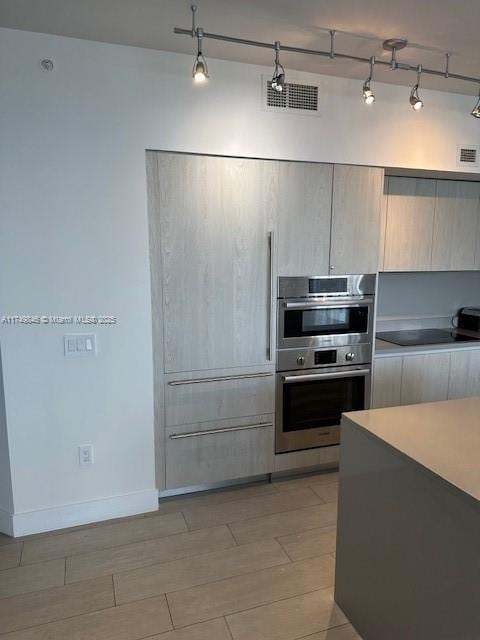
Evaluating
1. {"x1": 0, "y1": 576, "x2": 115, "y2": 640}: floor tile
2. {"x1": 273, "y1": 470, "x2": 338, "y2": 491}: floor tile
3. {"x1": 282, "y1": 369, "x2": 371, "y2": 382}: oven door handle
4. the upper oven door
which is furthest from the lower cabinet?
{"x1": 0, "y1": 576, "x2": 115, "y2": 640}: floor tile

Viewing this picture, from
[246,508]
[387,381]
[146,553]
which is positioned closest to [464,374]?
[387,381]

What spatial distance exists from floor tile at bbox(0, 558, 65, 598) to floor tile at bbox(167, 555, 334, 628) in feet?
1.98

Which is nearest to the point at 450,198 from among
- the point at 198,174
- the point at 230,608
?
the point at 198,174

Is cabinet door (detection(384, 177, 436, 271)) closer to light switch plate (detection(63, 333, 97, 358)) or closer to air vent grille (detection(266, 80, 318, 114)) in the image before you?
air vent grille (detection(266, 80, 318, 114))

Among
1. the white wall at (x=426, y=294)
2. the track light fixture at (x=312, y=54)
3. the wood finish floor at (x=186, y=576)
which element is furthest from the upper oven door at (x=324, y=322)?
the track light fixture at (x=312, y=54)

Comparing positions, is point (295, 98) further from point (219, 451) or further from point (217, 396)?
point (219, 451)

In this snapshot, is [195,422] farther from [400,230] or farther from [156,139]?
[400,230]

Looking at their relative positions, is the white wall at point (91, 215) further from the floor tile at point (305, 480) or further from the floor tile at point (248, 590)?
the floor tile at point (305, 480)

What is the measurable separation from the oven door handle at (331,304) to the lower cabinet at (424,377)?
1.49ft

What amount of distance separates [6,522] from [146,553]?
85 cm

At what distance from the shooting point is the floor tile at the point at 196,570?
7.32 ft

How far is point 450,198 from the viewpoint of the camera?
367 cm

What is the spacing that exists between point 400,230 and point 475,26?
152 centimetres

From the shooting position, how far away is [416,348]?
341cm
